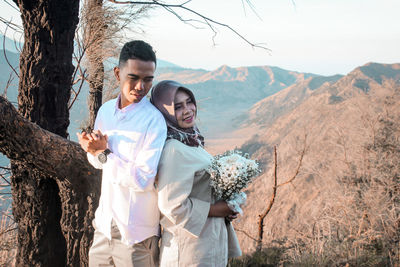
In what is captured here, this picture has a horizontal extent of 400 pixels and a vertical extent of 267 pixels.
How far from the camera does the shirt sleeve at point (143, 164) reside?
5.50 ft

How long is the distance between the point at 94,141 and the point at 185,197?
56 cm

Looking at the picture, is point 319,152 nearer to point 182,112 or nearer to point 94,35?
point 94,35

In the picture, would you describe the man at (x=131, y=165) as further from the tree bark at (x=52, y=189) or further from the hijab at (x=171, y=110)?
the tree bark at (x=52, y=189)

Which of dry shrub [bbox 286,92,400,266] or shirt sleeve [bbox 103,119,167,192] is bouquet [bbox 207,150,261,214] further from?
dry shrub [bbox 286,92,400,266]

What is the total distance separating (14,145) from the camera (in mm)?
2148

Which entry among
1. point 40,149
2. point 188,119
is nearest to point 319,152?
point 188,119

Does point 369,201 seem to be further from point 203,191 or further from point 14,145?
point 14,145

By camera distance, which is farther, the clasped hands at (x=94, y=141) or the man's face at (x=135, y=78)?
the man's face at (x=135, y=78)

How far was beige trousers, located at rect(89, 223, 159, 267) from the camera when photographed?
1.82 metres

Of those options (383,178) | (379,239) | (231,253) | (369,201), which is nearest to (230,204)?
(231,253)

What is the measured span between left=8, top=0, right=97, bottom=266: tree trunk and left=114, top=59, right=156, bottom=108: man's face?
3.24 feet

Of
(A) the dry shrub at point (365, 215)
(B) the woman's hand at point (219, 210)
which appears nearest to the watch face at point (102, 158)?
(B) the woman's hand at point (219, 210)

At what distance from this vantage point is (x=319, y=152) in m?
15.0

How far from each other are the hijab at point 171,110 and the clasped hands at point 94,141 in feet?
1.17
